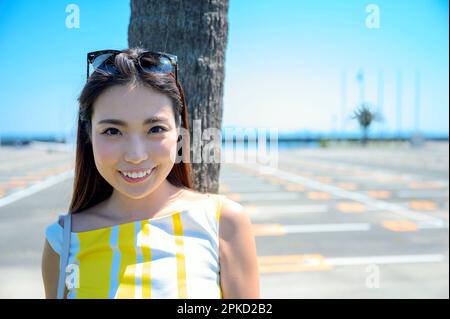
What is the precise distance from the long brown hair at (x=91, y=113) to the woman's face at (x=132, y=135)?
0.03 metres

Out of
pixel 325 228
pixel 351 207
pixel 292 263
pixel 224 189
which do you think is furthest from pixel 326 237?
pixel 224 189

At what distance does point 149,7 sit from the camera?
212cm

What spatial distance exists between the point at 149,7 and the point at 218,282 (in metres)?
1.34

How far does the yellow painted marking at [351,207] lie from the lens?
846 centimetres

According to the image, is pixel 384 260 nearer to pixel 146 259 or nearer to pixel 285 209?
pixel 285 209

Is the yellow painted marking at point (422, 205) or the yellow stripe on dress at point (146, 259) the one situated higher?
the yellow stripe on dress at point (146, 259)

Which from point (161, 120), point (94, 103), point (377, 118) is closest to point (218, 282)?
point (161, 120)

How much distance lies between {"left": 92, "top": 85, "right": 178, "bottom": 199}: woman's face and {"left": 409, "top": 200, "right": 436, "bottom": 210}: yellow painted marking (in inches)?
333

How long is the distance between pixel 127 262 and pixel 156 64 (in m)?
0.65

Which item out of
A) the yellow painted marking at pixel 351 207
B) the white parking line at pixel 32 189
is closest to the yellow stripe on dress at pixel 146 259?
the white parking line at pixel 32 189

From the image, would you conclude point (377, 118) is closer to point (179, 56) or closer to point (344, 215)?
point (179, 56)

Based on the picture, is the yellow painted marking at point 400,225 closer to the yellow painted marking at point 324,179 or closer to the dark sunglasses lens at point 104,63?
the yellow painted marking at point 324,179

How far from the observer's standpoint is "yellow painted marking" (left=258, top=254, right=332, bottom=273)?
16.6ft

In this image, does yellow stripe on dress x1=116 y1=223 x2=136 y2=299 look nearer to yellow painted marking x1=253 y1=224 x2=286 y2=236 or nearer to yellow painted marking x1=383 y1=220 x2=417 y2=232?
yellow painted marking x1=253 y1=224 x2=286 y2=236
